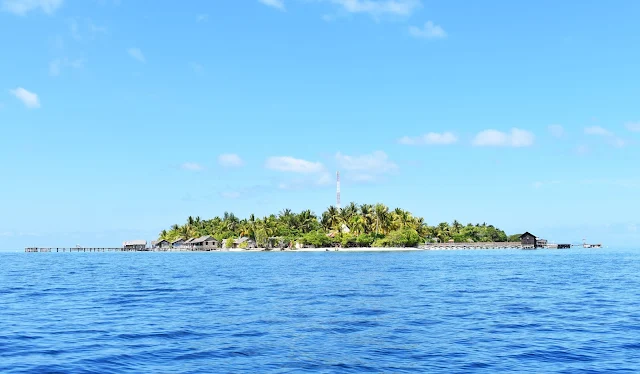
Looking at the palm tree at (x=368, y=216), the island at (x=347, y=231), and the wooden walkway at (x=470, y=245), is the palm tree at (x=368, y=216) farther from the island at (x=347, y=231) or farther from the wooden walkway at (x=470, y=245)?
the wooden walkway at (x=470, y=245)

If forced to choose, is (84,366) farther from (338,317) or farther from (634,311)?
(634,311)

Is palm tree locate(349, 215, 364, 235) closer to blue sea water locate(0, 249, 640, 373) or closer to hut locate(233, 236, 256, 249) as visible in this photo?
hut locate(233, 236, 256, 249)

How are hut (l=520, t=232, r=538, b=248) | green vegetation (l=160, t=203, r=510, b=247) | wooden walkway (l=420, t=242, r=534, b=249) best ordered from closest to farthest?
green vegetation (l=160, t=203, r=510, b=247)
wooden walkway (l=420, t=242, r=534, b=249)
hut (l=520, t=232, r=538, b=248)

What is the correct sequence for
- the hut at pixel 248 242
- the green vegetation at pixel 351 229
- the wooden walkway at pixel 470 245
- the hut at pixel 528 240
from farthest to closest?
the hut at pixel 248 242 < the hut at pixel 528 240 < the wooden walkway at pixel 470 245 < the green vegetation at pixel 351 229

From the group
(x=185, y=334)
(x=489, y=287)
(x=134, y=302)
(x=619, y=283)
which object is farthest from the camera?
(x=619, y=283)

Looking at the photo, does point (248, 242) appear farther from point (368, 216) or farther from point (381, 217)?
point (381, 217)

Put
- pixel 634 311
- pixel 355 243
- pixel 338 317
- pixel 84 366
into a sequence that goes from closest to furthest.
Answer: pixel 84 366
pixel 338 317
pixel 634 311
pixel 355 243

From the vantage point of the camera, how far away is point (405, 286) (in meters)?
Result: 45.7

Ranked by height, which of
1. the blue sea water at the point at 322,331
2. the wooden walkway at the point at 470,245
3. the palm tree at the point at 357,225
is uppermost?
the palm tree at the point at 357,225

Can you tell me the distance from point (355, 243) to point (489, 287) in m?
129

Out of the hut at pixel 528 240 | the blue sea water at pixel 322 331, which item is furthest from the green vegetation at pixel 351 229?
the blue sea water at pixel 322 331

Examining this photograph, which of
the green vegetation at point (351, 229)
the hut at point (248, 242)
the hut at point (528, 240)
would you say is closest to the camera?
the green vegetation at point (351, 229)

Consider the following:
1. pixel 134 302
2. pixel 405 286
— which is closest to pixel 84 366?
pixel 134 302

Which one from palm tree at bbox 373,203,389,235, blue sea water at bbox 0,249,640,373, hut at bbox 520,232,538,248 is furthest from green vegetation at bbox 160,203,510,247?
blue sea water at bbox 0,249,640,373
